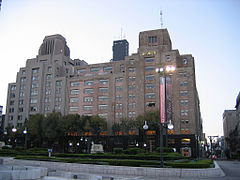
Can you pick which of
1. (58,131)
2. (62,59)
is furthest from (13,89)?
(58,131)

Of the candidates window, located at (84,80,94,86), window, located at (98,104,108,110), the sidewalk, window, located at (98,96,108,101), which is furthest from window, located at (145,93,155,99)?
the sidewalk

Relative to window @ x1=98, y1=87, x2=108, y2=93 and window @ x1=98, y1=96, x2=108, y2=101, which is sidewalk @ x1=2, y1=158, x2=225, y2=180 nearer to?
window @ x1=98, y1=96, x2=108, y2=101

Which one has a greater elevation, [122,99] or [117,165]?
[122,99]

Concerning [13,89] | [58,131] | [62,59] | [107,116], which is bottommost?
[58,131]

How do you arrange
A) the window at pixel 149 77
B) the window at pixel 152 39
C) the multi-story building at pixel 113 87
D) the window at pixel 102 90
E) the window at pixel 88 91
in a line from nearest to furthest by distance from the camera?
the multi-story building at pixel 113 87 → the window at pixel 149 77 → the window at pixel 152 39 → the window at pixel 102 90 → the window at pixel 88 91

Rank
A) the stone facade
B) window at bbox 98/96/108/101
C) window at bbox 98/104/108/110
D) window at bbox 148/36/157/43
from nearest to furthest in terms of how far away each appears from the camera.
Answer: the stone facade → window at bbox 98/104/108/110 → window at bbox 148/36/157/43 → window at bbox 98/96/108/101

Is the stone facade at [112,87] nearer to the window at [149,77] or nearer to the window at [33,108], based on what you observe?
the window at [33,108]

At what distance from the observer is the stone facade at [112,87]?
7912 cm

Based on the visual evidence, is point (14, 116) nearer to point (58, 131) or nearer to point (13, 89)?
point (13, 89)

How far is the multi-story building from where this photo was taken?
7900 cm

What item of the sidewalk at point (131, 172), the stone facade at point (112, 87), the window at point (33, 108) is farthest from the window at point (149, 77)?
the sidewalk at point (131, 172)

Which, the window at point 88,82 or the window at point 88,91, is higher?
the window at point 88,82

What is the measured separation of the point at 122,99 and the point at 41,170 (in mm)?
64774

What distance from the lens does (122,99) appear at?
85875mm
